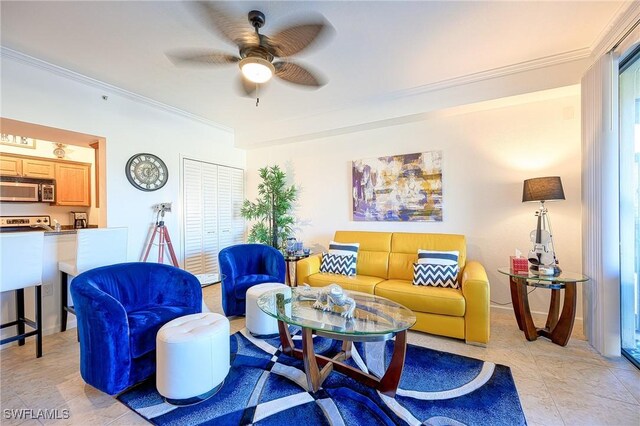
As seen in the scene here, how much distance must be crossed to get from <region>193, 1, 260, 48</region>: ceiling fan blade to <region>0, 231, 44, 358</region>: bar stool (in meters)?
2.33

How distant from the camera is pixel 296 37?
6.28 ft

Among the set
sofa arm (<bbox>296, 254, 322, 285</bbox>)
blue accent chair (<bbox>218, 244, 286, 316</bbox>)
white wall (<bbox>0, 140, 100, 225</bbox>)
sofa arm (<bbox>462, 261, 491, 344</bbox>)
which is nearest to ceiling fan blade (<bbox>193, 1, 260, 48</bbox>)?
blue accent chair (<bbox>218, 244, 286, 316</bbox>)

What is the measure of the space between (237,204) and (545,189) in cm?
456

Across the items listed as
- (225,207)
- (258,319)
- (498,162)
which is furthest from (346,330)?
(225,207)

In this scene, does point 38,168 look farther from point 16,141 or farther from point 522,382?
point 522,382

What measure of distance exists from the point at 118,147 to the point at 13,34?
4.30 ft

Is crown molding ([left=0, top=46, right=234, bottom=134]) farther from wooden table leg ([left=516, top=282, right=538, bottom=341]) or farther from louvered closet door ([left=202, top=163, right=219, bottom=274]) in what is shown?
wooden table leg ([left=516, top=282, right=538, bottom=341])

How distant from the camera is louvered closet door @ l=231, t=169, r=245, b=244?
200 inches

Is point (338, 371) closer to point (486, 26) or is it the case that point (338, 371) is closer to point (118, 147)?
point (486, 26)

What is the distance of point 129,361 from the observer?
5.92 feet

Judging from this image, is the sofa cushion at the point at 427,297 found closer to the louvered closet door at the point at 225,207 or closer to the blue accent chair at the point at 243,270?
the blue accent chair at the point at 243,270

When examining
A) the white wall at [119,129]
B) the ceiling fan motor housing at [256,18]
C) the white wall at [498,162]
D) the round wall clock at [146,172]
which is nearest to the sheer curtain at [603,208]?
the white wall at [498,162]

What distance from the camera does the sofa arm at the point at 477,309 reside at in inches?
Answer: 95.9

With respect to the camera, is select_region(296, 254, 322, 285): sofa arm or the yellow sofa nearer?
the yellow sofa
